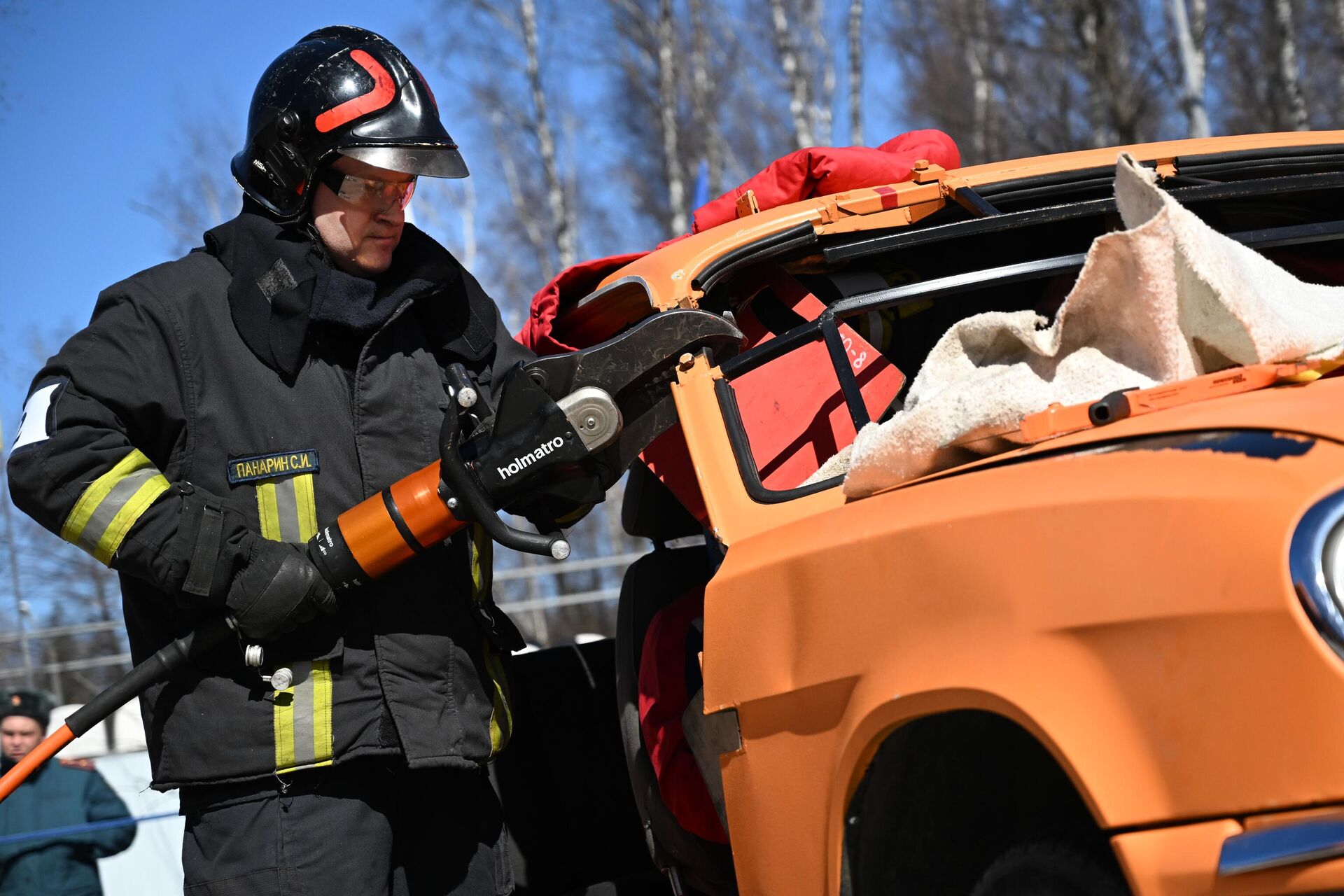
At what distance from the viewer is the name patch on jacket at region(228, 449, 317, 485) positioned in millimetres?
2551

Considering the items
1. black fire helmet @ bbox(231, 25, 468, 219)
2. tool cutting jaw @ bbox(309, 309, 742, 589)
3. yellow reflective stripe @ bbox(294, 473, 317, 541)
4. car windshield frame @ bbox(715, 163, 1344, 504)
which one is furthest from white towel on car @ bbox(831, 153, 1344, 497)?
black fire helmet @ bbox(231, 25, 468, 219)

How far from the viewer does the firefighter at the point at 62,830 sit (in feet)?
12.0

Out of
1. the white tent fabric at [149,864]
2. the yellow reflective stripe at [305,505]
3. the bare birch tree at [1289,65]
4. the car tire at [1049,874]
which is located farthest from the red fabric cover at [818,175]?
the bare birch tree at [1289,65]

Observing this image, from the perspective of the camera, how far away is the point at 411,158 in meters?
2.72

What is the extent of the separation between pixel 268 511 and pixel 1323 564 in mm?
1958

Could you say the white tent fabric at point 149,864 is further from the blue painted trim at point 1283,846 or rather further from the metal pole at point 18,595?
the metal pole at point 18,595

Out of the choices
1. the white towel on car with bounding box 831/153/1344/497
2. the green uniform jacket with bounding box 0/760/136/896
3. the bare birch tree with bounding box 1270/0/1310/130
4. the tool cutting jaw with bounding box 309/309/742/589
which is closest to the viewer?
the white towel on car with bounding box 831/153/1344/497

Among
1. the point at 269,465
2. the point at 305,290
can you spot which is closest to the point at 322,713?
the point at 269,465

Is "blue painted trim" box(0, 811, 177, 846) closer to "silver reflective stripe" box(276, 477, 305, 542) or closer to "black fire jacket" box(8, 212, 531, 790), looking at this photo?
"black fire jacket" box(8, 212, 531, 790)

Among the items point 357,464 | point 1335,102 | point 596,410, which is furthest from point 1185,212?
point 1335,102

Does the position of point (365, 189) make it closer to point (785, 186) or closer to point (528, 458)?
point (528, 458)

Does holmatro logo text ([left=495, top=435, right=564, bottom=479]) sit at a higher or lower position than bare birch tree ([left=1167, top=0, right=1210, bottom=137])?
lower

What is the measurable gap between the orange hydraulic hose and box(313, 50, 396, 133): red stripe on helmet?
4.49 ft

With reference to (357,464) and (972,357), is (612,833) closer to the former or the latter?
(357,464)
